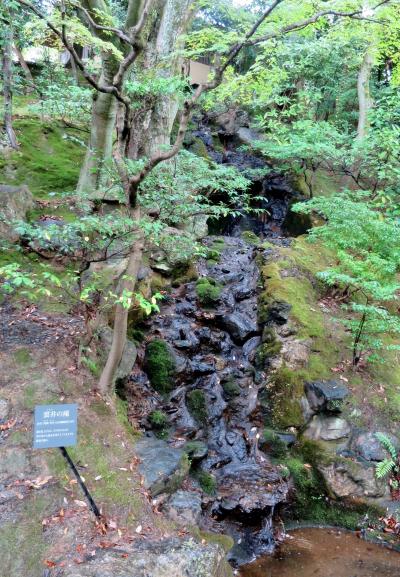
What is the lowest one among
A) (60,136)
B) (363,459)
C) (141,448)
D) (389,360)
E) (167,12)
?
(363,459)

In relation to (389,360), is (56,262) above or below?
above

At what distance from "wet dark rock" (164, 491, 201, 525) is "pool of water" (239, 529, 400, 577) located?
33.7 inches

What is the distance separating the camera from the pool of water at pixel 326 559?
4992 mm

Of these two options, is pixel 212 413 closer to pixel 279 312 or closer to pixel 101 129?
pixel 279 312

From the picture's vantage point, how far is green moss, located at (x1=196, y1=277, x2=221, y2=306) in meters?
9.30

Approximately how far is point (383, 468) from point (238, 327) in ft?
12.6

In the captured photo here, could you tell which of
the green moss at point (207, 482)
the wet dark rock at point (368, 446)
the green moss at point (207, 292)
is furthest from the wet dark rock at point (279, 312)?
the green moss at point (207, 482)

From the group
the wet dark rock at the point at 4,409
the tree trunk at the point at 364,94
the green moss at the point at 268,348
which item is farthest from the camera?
the tree trunk at the point at 364,94

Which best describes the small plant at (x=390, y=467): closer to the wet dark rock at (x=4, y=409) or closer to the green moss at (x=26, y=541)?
the green moss at (x=26, y=541)

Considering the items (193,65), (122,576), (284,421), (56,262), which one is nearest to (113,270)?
(56,262)

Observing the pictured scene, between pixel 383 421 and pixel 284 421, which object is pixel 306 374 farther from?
pixel 383 421

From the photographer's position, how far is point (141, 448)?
5418 mm

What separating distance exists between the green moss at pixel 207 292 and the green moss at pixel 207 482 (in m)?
4.02

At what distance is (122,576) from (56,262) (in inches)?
204
